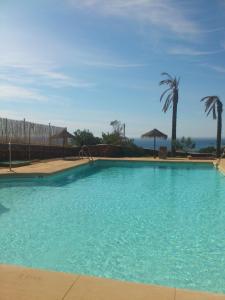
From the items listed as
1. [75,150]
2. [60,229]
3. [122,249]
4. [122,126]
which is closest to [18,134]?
[75,150]

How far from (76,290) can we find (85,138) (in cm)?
1941

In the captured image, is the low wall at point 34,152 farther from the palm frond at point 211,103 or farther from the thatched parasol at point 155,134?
the palm frond at point 211,103

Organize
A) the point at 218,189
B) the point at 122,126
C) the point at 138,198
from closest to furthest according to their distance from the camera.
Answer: the point at 138,198 < the point at 218,189 < the point at 122,126

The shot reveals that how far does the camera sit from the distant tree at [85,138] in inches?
871

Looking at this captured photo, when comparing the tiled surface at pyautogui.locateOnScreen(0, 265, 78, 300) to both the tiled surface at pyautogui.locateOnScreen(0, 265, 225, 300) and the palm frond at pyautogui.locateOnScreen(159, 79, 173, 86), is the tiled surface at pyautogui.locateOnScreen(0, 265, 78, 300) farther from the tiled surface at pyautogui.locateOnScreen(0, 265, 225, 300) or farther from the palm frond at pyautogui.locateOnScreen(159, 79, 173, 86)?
the palm frond at pyautogui.locateOnScreen(159, 79, 173, 86)

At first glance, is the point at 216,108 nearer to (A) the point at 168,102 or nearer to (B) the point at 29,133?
(A) the point at 168,102

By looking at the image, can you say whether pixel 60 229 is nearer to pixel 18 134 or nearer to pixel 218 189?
pixel 218 189

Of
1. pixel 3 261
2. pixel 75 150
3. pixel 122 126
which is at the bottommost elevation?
pixel 3 261

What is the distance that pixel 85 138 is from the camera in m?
22.4

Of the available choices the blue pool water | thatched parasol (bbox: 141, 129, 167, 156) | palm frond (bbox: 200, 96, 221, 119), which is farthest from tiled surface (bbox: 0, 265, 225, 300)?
palm frond (bbox: 200, 96, 221, 119)

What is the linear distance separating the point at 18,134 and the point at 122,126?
8.54 m

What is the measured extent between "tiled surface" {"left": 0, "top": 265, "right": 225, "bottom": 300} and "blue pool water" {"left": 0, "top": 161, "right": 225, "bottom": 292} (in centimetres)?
101

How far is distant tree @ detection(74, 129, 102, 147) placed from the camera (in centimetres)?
2213

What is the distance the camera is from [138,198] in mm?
9117
